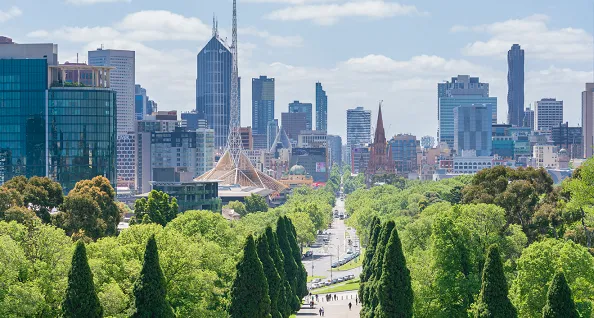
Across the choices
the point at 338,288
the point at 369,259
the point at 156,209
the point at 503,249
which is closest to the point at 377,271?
the point at 503,249

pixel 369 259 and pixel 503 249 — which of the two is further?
pixel 369 259

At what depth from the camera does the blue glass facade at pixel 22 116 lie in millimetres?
179625

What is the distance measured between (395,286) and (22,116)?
107 meters

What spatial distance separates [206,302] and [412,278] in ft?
56.4

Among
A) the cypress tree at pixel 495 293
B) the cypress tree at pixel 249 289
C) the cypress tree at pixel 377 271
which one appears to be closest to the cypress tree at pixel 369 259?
the cypress tree at pixel 377 271

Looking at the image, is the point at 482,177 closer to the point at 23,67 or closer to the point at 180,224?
the point at 180,224

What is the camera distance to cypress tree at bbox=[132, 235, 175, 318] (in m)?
71.1

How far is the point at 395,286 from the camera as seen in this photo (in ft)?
281

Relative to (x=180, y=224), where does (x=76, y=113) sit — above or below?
above

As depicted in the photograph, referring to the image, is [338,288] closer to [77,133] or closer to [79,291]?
[77,133]

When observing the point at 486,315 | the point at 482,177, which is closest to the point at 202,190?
the point at 482,177

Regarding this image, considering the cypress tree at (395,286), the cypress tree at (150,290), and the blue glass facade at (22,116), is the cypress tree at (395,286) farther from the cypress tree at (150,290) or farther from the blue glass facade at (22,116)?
the blue glass facade at (22,116)

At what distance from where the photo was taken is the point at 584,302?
7200cm

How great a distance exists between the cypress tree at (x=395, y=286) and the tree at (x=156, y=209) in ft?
144
